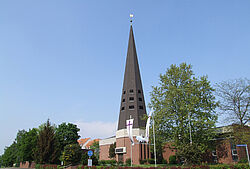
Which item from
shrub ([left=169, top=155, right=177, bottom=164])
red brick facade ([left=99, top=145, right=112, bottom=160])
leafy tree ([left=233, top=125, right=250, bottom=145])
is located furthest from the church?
leafy tree ([left=233, top=125, right=250, bottom=145])

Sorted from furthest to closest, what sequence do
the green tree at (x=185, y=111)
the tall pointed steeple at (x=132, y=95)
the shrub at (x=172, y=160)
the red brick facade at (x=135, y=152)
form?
the tall pointed steeple at (x=132, y=95), the red brick facade at (x=135, y=152), the shrub at (x=172, y=160), the green tree at (x=185, y=111)

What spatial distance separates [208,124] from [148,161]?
17742 millimetres

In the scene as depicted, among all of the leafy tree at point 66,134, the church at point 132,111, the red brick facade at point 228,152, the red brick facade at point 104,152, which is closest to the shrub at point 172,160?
the church at point 132,111

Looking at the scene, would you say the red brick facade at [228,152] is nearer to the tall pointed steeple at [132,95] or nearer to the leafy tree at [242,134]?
the leafy tree at [242,134]

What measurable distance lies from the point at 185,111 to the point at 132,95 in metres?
19.8

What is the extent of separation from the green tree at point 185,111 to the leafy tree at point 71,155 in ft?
40.5

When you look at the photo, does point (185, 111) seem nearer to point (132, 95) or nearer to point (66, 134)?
point (132, 95)

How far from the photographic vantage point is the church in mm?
44625

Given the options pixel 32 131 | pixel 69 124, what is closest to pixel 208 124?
pixel 69 124

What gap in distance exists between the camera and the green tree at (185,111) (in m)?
30.2

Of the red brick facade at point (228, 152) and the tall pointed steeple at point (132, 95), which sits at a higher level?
Answer: the tall pointed steeple at point (132, 95)

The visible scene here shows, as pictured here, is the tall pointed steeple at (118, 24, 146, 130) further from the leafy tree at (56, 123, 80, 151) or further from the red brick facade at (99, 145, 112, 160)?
the red brick facade at (99, 145, 112, 160)

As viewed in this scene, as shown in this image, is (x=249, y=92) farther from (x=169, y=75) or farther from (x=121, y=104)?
(x=121, y=104)

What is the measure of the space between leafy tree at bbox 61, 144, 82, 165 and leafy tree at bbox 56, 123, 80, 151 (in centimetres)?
1592
